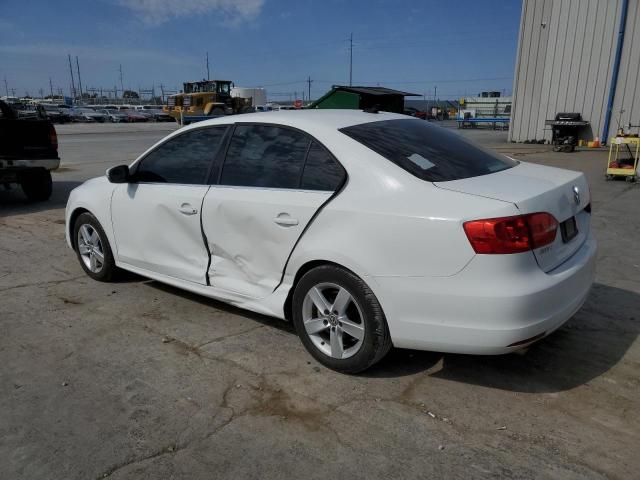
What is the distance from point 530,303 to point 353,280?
3.05ft

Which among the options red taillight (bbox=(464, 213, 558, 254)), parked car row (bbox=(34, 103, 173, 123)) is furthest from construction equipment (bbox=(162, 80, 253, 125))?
red taillight (bbox=(464, 213, 558, 254))

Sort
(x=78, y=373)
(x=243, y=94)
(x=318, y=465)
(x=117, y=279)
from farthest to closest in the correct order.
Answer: (x=243, y=94)
(x=117, y=279)
(x=78, y=373)
(x=318, y=465)

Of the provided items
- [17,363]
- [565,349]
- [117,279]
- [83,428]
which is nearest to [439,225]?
[565,349]

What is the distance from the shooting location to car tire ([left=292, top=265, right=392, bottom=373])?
9.80 feet

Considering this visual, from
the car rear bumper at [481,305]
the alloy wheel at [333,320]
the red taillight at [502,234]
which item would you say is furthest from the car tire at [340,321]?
the red taillight at [502,234]

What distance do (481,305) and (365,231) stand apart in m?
0.72

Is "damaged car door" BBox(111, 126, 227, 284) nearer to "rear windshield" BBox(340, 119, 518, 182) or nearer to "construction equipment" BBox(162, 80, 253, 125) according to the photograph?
"rear windshield" BBox(340, 119, 518, 182)

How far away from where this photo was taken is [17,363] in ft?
11.3

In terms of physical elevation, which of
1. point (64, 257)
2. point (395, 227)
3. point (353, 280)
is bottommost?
point (64, 257)

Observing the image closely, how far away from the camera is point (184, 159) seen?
4.09 meters

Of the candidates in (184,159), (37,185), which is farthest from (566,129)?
(184,159)

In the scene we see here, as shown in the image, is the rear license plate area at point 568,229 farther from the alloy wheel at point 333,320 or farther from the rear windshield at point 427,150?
the alloy wheel at point 333,320

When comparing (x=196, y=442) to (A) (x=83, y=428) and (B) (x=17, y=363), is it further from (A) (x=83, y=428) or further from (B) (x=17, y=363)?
(B) (x=17, y=363)

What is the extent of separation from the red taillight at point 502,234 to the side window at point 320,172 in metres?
0.88
